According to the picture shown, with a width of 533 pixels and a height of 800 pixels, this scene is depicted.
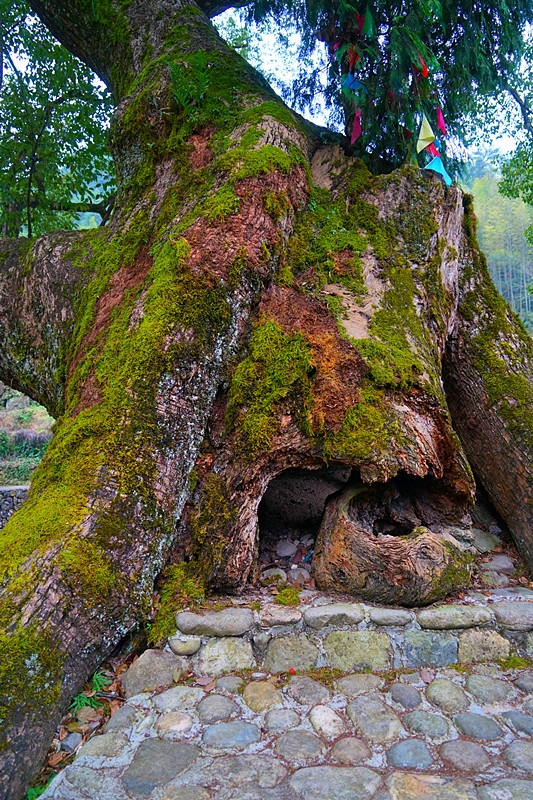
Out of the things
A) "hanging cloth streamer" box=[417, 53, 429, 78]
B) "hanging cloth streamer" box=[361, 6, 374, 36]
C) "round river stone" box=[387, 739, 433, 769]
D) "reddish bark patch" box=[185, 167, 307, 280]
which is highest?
"hanging cloth streamer" box=[361, 6, 374, 36]

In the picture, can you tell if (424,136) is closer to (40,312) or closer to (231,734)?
(40,312)

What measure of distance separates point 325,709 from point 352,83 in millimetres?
4484

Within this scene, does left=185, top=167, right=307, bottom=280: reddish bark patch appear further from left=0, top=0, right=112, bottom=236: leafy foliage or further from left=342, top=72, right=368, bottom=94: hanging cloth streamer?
left=0, top=0, right=112, bottom=236: leafy foliage

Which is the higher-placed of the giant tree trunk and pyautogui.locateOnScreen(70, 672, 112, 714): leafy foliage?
the giant tree trunk

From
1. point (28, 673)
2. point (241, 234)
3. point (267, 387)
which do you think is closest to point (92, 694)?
point (28, 673)

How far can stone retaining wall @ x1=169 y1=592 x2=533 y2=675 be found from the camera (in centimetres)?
284

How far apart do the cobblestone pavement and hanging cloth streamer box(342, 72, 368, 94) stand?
393 cm

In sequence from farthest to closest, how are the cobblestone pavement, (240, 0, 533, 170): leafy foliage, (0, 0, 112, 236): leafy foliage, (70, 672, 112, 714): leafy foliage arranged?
(0, 0, 112, 236): leafy foliage, (240, 0, 533, 170): leafy foliage, (70, 672, 112, 714): leafy foliage, the cobblestone pavement

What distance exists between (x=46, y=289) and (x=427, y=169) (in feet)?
10.7

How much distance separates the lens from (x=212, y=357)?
3.37m

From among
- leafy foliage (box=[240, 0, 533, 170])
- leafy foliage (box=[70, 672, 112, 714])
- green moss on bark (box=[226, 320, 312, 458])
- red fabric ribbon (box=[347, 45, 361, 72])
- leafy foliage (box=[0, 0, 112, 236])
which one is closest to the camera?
leafy foliage (box=[70, 672, 112, 714])

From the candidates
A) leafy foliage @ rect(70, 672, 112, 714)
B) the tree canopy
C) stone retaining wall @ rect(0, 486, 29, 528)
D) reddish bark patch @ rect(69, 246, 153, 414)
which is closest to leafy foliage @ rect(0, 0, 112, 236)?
the tree canopy

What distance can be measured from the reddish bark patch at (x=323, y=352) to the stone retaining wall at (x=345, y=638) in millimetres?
1141

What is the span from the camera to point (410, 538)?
3.21 meters
